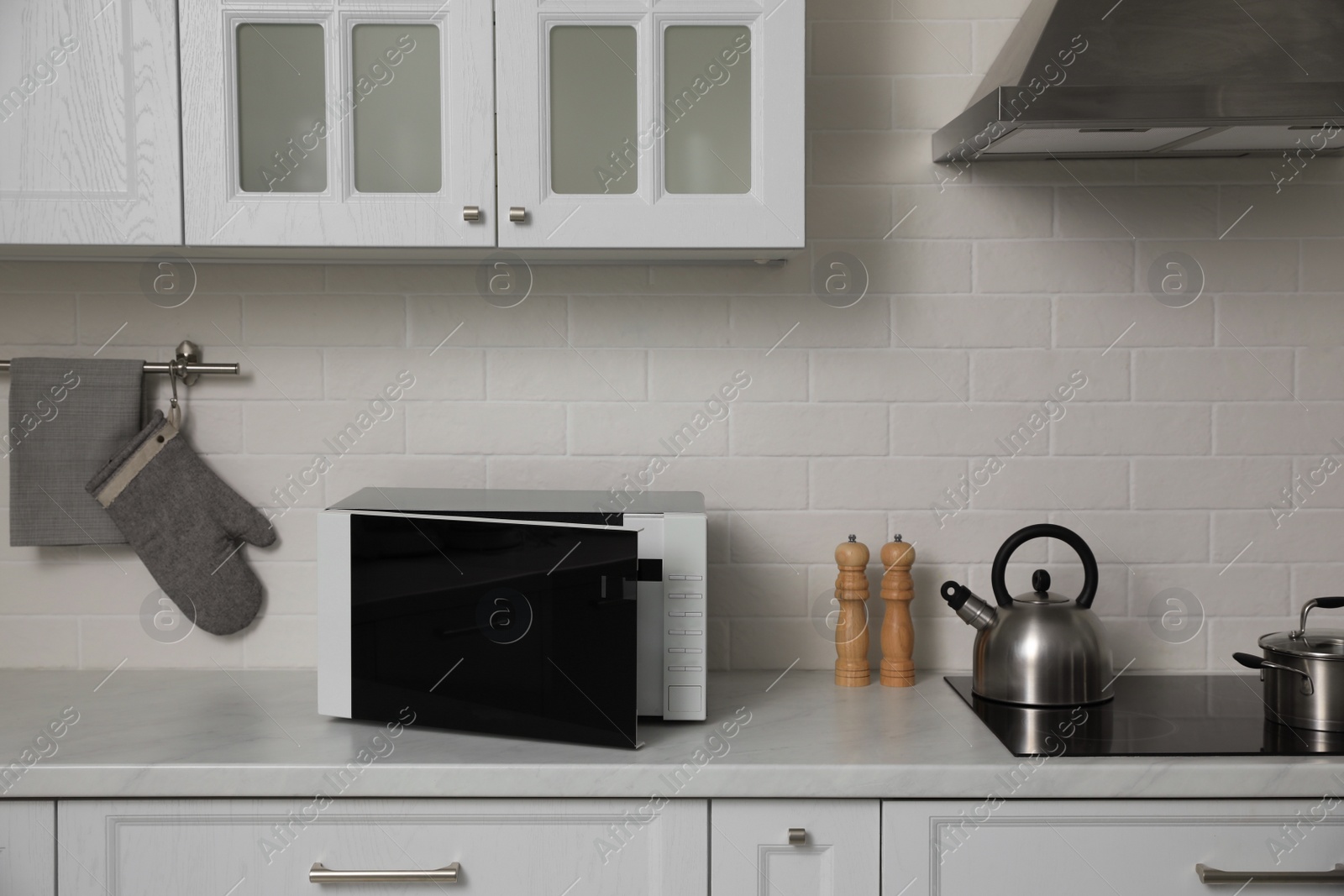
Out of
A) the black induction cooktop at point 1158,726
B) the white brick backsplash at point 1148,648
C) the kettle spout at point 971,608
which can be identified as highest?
the kettle spout at point 971,608

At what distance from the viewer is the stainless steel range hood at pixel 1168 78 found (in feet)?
4.25

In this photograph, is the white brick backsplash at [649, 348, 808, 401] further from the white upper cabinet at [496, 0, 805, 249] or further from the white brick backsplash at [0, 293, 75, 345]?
the white brick backsplash at [0, 293, 75, 345]

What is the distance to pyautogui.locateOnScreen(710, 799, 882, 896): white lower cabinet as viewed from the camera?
1.32 meters

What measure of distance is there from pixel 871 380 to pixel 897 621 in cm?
41

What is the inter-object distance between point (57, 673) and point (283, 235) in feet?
2.96

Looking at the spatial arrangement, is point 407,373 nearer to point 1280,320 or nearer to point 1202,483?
point 1202,483

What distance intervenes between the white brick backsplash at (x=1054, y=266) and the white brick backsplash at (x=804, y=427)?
0.30 m

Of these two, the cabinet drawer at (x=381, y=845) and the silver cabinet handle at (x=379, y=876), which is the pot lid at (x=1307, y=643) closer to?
the cabinet drawer at (x=381, y=845)

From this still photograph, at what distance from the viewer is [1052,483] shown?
1797 mm

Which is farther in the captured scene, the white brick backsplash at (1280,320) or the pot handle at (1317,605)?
the white brick backsplash at (1280,320)

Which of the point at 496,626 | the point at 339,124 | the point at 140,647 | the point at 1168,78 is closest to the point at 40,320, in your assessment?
the point at 140,647

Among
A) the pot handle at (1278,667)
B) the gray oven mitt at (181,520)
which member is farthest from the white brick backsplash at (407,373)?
the pot handle at (1278,667)

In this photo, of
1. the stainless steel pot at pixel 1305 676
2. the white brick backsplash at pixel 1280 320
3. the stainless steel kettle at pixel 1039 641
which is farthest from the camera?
the white brick backsplash at pixel 1280 320

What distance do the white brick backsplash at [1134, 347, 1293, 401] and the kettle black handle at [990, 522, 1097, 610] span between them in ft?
1.13
